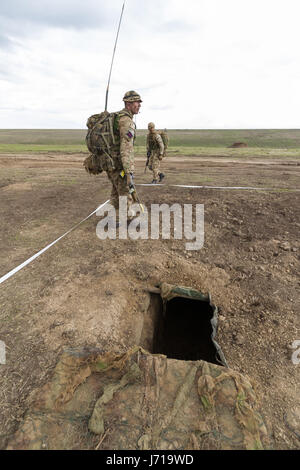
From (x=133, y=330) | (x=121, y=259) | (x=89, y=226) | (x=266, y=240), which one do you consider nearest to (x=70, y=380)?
(x=133, y=330)

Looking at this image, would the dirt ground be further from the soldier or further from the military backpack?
the soldier

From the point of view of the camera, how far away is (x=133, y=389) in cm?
199

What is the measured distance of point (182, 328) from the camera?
423 cm

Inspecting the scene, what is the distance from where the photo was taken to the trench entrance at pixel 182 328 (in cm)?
356

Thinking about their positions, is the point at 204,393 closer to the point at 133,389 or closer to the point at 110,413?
the point at 133,389

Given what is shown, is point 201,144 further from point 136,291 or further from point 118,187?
point 136,291

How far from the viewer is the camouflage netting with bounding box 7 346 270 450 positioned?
1693 mm

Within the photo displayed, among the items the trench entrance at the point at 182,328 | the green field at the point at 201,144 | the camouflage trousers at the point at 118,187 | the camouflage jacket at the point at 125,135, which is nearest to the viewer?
the trench entrance at the point at 182,328
